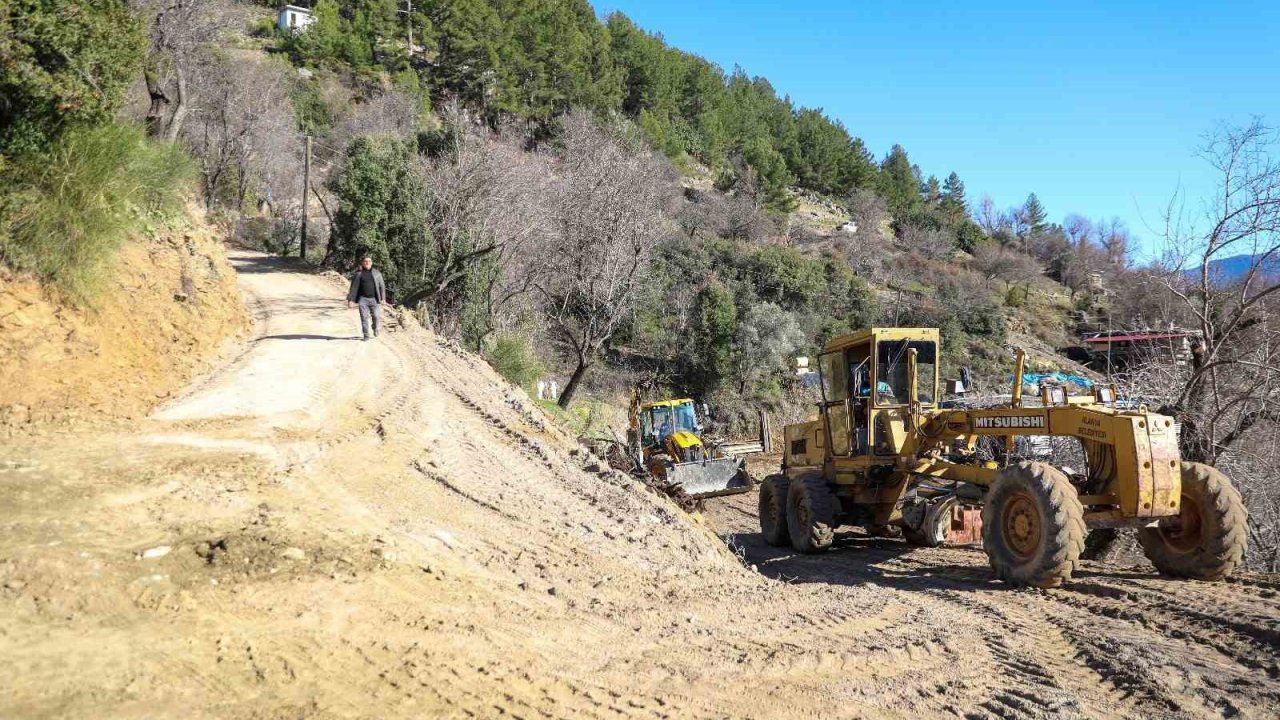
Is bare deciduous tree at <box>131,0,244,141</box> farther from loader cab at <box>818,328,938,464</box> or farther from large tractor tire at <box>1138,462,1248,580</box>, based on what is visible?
large tractor tire at <box>1138,462,1248,580</box>

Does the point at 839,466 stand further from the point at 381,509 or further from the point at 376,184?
the point at 376,184

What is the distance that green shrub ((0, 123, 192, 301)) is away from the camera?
7922mm

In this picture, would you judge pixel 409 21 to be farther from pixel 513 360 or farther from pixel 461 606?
pixel 461 606

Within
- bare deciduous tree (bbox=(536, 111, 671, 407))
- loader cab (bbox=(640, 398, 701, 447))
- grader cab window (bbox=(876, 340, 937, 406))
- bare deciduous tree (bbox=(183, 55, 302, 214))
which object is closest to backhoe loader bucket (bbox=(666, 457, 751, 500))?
loader cab (bbox=(640, 398, 701, 447))

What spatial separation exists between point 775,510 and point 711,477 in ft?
16.7

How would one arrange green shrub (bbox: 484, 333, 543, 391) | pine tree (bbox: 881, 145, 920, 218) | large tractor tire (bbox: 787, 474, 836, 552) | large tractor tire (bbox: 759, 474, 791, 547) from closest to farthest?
large tractor tire (bbox: 787, 474, 836, 552) < large tractor tire (bbox: 759, 474, 791, 547) < green shrub (bbox: 484, 333, 543, 391) < pine tree (bbox: 881, 145, 920, 218)

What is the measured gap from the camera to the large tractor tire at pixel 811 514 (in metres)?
11.3

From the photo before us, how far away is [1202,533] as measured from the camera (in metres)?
7.96

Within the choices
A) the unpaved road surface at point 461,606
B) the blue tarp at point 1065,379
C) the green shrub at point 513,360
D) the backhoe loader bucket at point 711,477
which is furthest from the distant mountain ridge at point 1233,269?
the green shrub at point 513,360

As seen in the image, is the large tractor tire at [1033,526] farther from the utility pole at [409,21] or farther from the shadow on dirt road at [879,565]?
the utility pole at [409,21]

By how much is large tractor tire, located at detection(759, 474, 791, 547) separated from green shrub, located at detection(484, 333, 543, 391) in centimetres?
878

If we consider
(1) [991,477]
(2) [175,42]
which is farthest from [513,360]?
(1) [991,477]

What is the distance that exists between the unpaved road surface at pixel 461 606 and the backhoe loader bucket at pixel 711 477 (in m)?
8.35

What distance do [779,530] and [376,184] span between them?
1560cm
